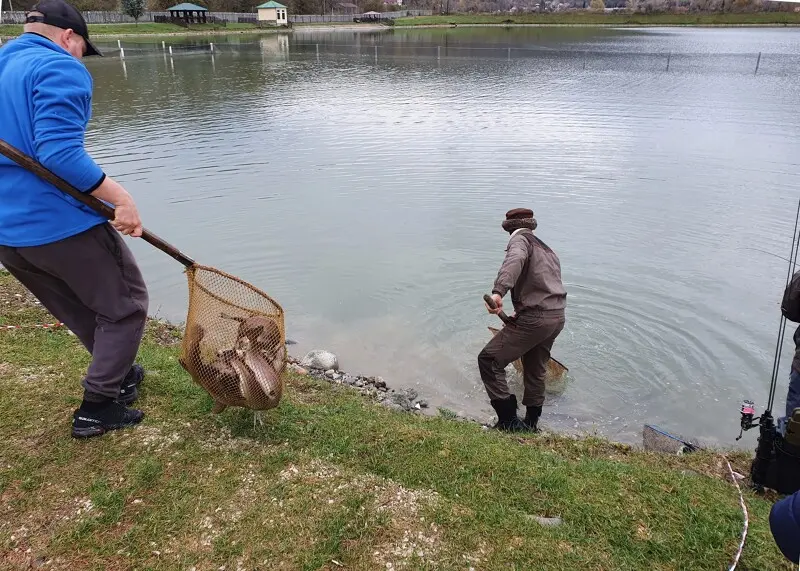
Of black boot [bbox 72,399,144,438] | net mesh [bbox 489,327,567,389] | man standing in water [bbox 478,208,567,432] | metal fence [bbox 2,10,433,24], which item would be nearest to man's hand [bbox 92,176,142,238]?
black boot [bbox 72,399,144,438]

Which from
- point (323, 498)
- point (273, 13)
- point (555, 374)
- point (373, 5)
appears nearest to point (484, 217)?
point (555, 374)

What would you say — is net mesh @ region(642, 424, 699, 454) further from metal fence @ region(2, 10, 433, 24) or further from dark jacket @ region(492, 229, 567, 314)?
metal fence @ region(2, 10, 433, 24)

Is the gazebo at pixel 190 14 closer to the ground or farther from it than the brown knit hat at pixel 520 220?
farther from it

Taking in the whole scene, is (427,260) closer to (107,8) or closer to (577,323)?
(577,323)

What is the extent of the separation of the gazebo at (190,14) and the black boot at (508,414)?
86905 millimetres

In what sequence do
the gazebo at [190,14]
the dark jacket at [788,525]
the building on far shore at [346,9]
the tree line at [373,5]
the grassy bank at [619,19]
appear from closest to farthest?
the dark jacket at [788,525], the gazebo at [190,14], the tree line at [373,5], the grassy bank at [619,19], the building on far shore at [346,9]

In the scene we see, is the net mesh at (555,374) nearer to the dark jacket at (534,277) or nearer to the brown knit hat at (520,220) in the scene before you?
the dark jacket at (534,277)

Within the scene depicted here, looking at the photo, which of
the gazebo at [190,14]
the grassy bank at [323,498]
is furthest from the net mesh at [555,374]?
the gazebo at [190,14]

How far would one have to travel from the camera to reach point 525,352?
5.62 metres

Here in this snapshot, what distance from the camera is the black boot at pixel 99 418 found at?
403cm

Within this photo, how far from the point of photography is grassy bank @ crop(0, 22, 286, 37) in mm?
65562

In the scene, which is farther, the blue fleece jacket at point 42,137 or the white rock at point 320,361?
the white rock at point 320,361

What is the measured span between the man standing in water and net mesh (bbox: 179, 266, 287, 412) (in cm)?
211

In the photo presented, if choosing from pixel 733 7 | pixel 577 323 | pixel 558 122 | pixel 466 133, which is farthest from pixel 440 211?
pixel 733 7
